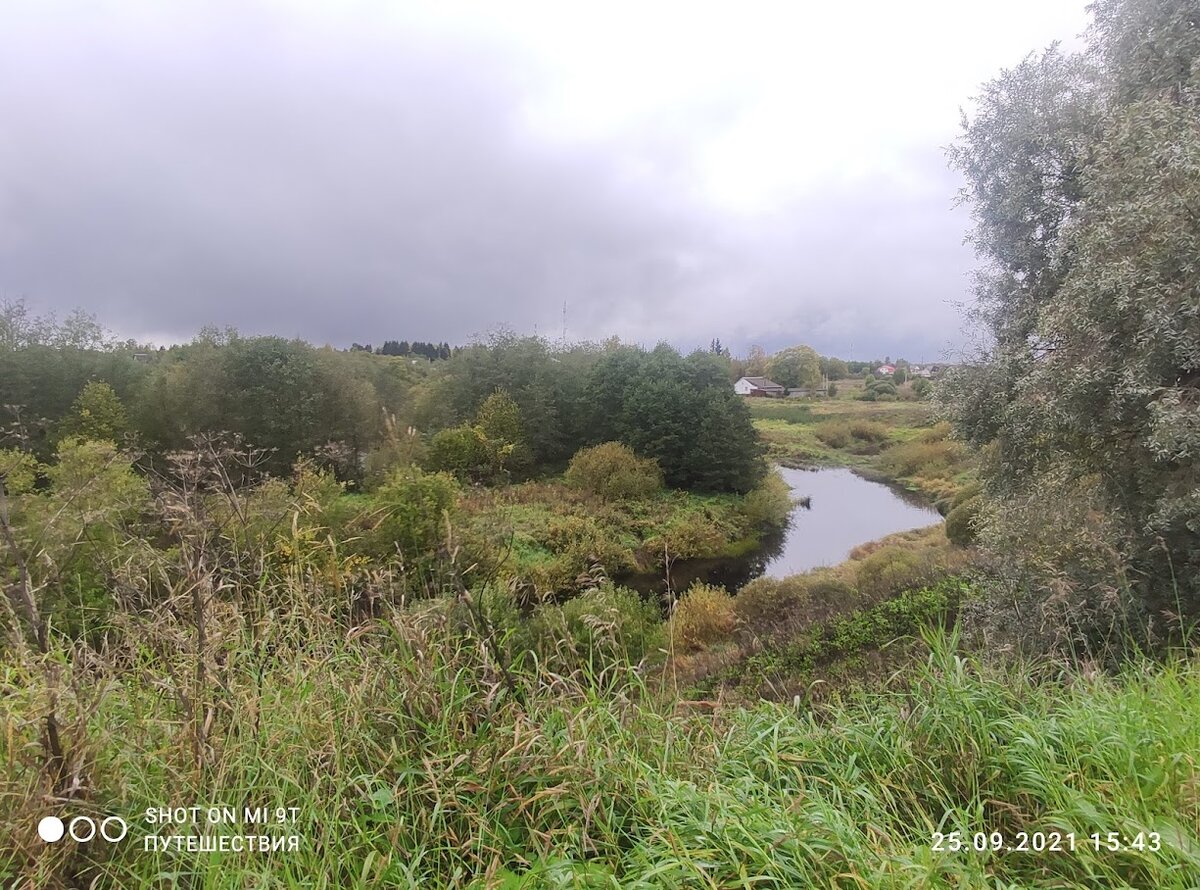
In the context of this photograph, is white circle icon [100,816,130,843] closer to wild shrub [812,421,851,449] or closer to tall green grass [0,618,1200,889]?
tall green grass [0,618,1200,889]

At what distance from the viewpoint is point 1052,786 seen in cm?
190

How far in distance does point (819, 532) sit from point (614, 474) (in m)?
9.85

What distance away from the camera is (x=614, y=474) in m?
25.3

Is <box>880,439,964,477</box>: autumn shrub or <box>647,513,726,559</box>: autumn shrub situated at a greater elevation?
<box>880,439,964,477</box>: autumn shrub

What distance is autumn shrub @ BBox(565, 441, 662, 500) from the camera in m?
25.1

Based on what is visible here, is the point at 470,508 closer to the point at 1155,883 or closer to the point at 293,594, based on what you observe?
the point at 293,594

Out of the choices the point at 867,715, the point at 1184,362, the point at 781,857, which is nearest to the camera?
the point at 781,857

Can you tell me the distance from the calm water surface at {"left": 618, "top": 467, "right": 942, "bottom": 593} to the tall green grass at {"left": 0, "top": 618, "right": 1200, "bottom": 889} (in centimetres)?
1224

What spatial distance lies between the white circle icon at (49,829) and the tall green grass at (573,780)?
0.10 ft

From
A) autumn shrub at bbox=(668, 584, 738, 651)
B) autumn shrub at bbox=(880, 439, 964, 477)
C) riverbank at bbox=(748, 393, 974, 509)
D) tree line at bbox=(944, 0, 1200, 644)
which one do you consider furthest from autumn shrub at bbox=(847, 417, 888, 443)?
tree line at bbox=(944, 0, 1200, 644)

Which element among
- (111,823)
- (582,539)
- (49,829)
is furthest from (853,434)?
(49,829)

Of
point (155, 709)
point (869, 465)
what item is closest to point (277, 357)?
point (155, 709)

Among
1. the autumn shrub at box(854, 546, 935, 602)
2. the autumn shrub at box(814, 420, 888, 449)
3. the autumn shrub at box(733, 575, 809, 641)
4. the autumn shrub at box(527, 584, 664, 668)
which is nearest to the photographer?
the autumn shrub at box(527, 584, 664, 668)

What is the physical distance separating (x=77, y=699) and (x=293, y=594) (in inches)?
42.6
